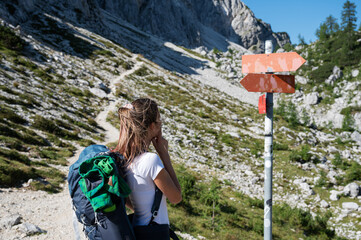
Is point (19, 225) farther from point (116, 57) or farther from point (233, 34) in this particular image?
point (233, 34)

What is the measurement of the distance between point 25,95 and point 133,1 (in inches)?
4238

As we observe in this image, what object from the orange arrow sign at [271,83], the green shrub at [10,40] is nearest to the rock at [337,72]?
the green shrub at [10,40]

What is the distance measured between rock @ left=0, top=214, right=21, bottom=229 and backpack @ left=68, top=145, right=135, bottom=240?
5.70 m

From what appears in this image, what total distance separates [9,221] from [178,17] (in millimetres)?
140198

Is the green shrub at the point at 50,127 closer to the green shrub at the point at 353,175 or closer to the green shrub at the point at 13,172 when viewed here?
the green shrub at the point at 13,172

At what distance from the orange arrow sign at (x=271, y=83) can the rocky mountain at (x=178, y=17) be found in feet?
170

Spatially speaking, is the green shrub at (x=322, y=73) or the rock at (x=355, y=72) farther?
the green shrub at (x=322, y=73)

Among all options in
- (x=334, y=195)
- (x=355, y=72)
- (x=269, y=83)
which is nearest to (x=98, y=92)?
(x=334, y=195)

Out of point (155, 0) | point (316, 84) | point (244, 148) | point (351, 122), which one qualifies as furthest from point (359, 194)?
point (155, 0)

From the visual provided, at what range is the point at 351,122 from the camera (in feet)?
175

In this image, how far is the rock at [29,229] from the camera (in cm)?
653

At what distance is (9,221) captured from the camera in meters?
6.73

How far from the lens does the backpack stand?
7.89ft

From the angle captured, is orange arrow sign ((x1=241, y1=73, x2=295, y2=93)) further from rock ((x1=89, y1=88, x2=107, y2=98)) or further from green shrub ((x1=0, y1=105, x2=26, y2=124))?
rock ((x1=89, y1=88, x2=107, y2=98))
